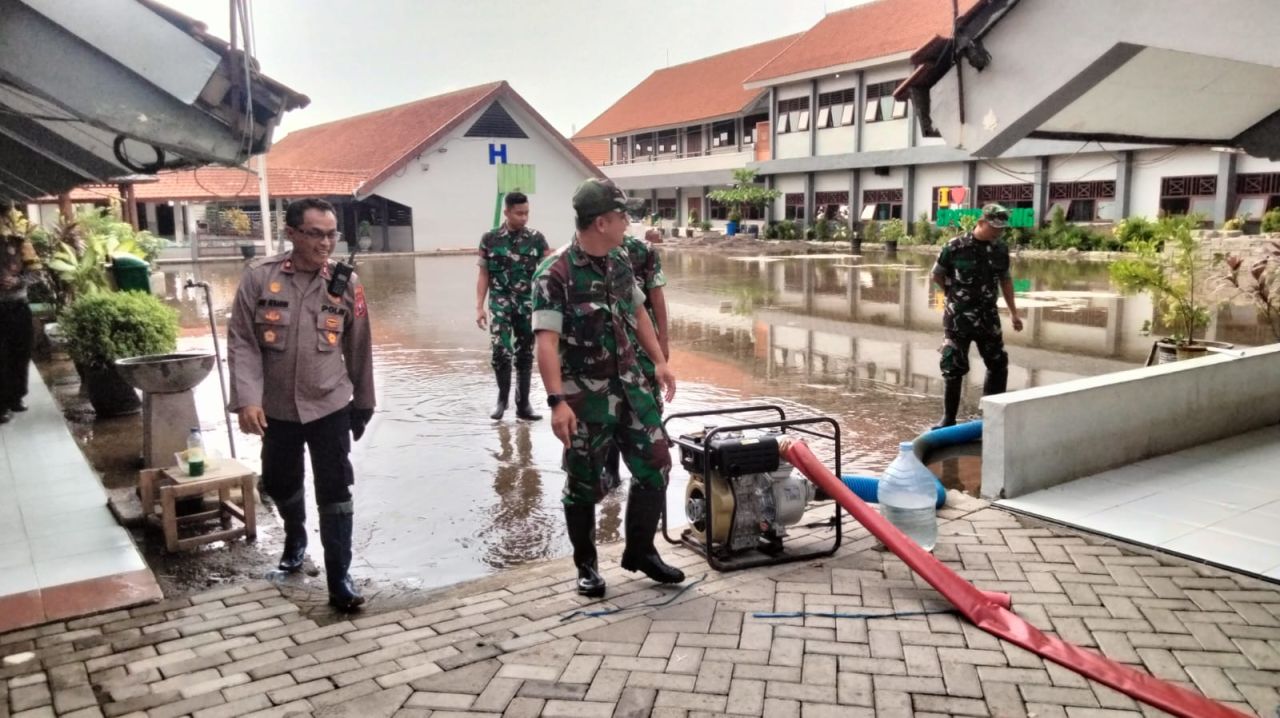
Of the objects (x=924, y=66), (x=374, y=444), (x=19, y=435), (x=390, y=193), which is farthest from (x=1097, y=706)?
(x=390, y=193)

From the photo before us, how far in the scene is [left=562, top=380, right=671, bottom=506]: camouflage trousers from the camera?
155 inches

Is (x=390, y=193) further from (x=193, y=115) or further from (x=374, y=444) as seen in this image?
(x=193, y=115)

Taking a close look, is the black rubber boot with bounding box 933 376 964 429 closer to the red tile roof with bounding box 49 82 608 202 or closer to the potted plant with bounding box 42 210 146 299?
the potted plant with bounding box 42 210 146 299

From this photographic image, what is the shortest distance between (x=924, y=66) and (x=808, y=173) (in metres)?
34.1

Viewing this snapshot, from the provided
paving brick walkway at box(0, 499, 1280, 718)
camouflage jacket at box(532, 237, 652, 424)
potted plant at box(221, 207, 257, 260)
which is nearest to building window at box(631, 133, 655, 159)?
potted plant at box(221, 207, 257, 260)

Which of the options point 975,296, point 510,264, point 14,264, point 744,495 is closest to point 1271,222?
point 975,296

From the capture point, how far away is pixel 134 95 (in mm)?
4184

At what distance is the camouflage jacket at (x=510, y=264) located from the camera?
23.9 feet

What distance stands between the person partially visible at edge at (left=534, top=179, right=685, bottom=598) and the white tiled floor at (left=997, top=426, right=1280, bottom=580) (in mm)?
2271

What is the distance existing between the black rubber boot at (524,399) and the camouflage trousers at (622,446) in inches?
147

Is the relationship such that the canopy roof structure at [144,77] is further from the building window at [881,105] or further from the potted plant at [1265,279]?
the building window at [881,105]

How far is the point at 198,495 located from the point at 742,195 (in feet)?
113

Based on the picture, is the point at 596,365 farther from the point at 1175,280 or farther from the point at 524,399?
the point at 1175,280

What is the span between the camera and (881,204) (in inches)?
1384
